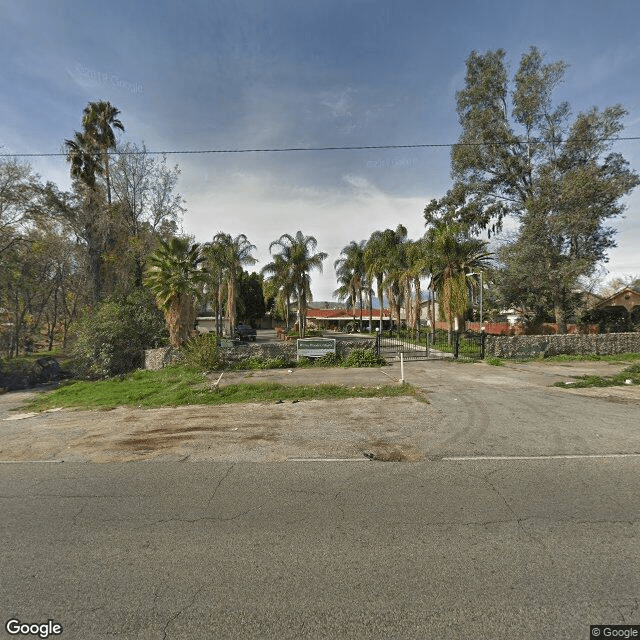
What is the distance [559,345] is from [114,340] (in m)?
24.5

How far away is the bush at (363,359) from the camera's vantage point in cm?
1708

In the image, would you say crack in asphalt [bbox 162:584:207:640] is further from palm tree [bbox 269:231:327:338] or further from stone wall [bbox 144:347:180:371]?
palm tree [bbox 269:231:327:338]

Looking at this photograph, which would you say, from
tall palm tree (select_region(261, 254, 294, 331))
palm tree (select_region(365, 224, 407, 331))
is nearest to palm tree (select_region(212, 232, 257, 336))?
tall palm tree (select_region(261, 254, 294, 331))

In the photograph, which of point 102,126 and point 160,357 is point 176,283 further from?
point 102,126

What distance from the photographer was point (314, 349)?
1764cm

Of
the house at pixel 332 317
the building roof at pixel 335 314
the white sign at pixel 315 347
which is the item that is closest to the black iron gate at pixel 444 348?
the white sign at pixel 315 347

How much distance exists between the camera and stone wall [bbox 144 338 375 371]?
17.4 meters

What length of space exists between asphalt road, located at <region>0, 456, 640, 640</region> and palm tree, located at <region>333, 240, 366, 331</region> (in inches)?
1531

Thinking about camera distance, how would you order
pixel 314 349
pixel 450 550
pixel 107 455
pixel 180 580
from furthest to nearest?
pixel 314 349
pixel 107 455
pixel 450 550
pixel 180 580

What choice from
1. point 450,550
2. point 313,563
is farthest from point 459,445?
point 313,563

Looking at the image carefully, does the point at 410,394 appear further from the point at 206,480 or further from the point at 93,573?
the point at 93,573

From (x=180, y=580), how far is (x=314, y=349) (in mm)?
14706

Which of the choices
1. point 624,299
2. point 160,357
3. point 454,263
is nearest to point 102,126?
point 160,357

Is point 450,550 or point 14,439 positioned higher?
point 450,550
